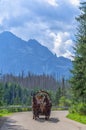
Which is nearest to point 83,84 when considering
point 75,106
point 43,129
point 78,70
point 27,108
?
point 78,70

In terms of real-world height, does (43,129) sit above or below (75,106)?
below

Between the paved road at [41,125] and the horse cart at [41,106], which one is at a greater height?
the horse cart at [41,106]

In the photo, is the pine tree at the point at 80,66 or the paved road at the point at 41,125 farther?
the pine tree at the point at 80,66

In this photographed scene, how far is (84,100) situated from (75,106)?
220cm

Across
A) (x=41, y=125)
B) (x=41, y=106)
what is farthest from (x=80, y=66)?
(x=41, y=125)

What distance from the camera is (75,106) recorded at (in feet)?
132

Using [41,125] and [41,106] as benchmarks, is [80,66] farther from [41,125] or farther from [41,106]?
[41,125]

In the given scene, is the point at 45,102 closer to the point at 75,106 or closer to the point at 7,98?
the point at 75,106

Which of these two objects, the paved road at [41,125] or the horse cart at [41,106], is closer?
the paved road at [41,125]

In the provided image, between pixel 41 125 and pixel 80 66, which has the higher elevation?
pixel 80 66

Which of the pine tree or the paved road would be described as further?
the pine tree

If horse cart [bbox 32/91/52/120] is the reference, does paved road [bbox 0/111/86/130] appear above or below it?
below

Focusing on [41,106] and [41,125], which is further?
[41,106]

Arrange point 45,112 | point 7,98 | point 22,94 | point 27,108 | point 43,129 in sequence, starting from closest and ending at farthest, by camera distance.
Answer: point 43,129 → point 45,112 → point 27,108 → point 7,98 → point 22,94
